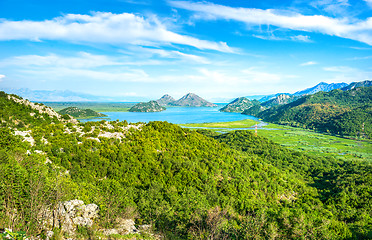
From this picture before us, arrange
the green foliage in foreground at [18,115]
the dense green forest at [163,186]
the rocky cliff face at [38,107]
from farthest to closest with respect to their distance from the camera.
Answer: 1. the rocky cliff face at [38,107]
2. the green foliage in foreground at [18,115]
3. the dense green forest at [163,186]

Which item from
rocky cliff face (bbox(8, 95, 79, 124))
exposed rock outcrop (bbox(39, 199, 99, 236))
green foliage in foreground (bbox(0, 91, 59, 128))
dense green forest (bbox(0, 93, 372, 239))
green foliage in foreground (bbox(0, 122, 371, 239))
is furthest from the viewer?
rocky cliff face (bbox(8, 95, 79, 124))

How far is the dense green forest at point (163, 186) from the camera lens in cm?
1594

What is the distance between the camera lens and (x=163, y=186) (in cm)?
2775

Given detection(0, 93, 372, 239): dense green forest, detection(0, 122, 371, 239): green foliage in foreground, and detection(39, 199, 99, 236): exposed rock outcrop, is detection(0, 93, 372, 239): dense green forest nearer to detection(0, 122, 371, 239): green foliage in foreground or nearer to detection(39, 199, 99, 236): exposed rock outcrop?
detection(0, 122, 371, 239): green foliage in foreground

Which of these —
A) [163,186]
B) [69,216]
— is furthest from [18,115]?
[69,216]

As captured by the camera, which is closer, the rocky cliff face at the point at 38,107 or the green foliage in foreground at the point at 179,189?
the green foliage in foreground at the point at 179,189

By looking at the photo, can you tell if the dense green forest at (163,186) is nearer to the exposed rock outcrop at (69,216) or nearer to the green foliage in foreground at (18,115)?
the green foliage in foreground at (18,115)

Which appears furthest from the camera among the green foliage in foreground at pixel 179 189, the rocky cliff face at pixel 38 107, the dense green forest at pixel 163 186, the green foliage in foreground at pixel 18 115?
the rocky cliff face at pixel 38 107

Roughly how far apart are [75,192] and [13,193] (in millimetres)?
5566

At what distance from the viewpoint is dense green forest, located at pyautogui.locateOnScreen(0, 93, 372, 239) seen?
52.3 feet

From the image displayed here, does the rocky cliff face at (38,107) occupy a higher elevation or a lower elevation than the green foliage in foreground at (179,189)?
higher

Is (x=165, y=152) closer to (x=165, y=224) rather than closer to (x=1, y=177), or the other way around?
(x=165, y=224)

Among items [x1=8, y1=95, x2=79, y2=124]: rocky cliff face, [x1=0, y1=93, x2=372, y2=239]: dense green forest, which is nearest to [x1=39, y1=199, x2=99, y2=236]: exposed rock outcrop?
[x1=0, y1=93, x2=372, y2=239]: dense green forest

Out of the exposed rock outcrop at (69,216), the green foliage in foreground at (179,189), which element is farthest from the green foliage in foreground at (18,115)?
the exposed rock outcrop at (69,216)
